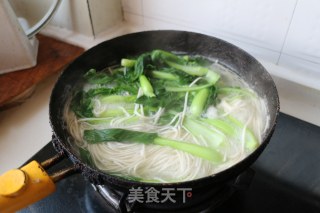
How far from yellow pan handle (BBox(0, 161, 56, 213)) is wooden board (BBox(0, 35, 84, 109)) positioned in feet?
1.98

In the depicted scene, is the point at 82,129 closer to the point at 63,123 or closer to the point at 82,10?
the point at 63,123

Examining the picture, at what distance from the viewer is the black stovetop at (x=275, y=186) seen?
3.14 ft

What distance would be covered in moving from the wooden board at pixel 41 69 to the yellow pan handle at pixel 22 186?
23.7 inches

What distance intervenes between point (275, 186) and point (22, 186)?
77 cm

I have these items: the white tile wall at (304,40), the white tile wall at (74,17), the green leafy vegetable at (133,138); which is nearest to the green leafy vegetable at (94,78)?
the green leafy vegetable at (133,138)

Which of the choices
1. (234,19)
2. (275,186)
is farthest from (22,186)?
(234,19)

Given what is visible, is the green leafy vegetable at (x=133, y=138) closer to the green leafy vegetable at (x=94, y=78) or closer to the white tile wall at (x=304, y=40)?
the green leafy vegetable at (x=94, y=78)

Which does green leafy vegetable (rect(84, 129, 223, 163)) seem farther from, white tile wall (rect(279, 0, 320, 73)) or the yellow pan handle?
white tile wall (rect(279, 0, 320, 73))

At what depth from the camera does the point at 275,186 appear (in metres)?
1.00

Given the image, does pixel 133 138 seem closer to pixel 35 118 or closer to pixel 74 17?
pixel 35 118

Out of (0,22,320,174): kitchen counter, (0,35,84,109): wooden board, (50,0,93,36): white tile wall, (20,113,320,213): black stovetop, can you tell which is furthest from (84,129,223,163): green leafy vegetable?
(50,0,93,36): white tile wall

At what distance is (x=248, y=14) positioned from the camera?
1166mm

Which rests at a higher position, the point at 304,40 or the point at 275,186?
the point at 304,40

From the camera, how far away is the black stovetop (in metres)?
0.96
